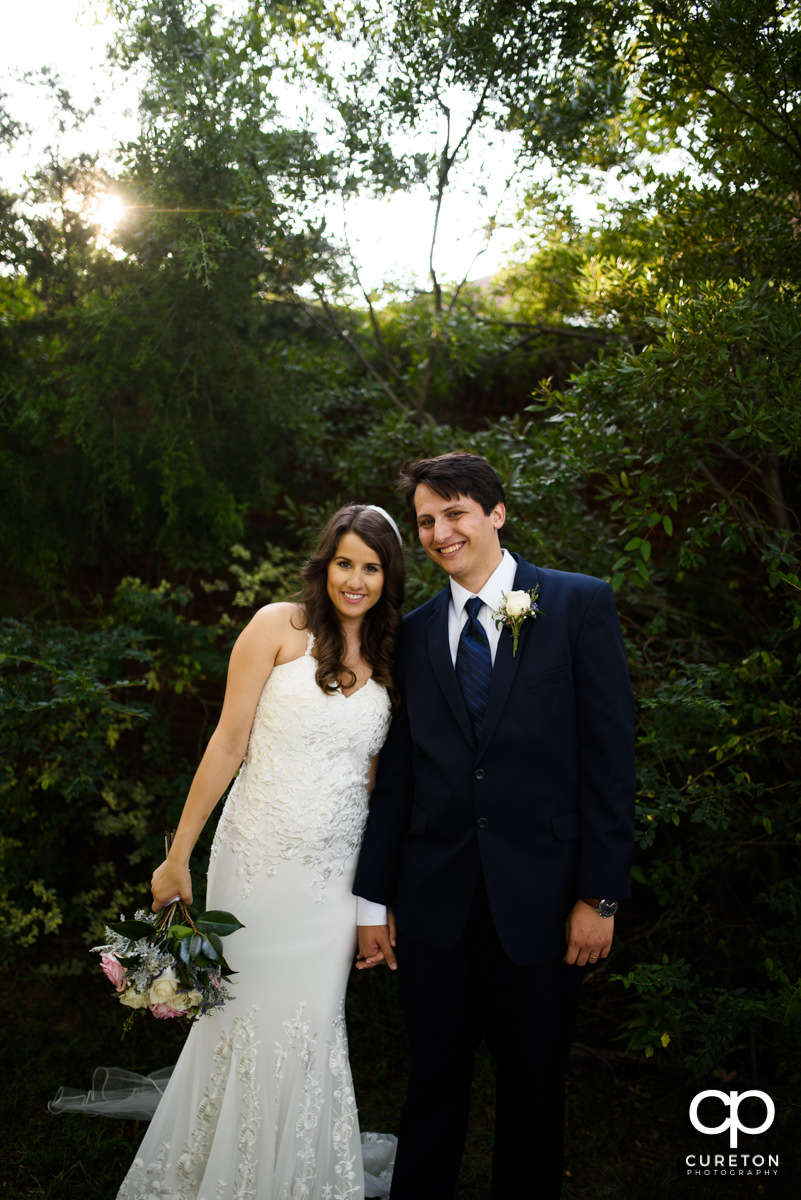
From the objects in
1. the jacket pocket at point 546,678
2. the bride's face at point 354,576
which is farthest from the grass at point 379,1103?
the bride's face at point 354,576

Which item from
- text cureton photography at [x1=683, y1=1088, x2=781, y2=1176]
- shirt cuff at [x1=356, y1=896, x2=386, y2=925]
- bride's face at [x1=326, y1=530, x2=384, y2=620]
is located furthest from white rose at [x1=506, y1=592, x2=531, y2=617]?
text cureton photography at [x1=683, y1=1088, x2=781, y2=1176]

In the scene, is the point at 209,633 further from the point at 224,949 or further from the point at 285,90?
the point at 285,90

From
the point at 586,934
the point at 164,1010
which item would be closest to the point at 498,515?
the point at 586,934

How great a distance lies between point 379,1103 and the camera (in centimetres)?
320

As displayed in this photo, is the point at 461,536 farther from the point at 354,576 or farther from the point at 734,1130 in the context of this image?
the point at 734,1130

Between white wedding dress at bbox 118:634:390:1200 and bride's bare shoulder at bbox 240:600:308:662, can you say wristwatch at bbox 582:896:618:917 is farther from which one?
bride's bare shoulder at bbox 240:600:308:662

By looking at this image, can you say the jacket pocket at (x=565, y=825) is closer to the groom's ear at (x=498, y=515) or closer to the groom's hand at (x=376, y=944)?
the groom's hand at (x=376, y=944)

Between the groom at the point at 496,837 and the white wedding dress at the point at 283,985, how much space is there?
0.13m

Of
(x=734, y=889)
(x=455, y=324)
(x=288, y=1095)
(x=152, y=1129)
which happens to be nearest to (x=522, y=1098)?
(x=288, y=1095)

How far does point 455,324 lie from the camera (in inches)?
154

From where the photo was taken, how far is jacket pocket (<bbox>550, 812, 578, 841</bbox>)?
2.14 m

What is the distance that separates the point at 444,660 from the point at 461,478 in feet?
1.82

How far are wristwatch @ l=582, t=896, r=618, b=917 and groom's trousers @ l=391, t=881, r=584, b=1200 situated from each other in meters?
0.21

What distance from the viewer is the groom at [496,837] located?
2.14m
